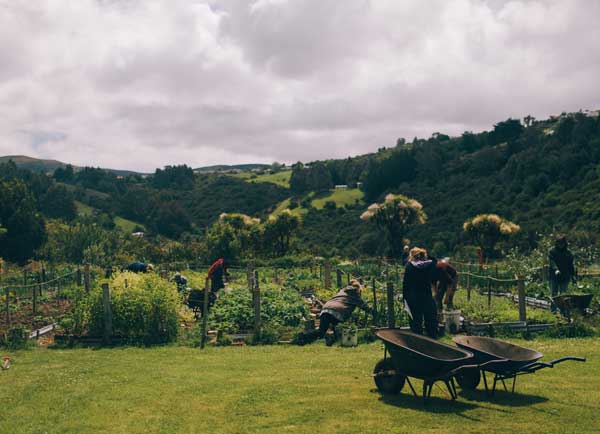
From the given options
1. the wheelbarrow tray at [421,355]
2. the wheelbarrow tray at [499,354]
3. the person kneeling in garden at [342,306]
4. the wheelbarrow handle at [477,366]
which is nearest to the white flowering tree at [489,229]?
the person kneeling in garden at [342,306]

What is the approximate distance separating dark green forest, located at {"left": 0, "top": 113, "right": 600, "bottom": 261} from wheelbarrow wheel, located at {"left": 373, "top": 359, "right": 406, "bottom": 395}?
101ft

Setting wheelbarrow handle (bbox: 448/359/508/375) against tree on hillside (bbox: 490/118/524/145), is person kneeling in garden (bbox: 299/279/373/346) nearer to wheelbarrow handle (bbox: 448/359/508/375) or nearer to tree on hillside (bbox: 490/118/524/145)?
wheelbarrow handle (bbox: 448/359/508/375)

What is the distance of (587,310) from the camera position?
1497 centimetres

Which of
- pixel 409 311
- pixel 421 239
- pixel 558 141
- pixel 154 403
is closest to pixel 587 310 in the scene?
pixel 409 311

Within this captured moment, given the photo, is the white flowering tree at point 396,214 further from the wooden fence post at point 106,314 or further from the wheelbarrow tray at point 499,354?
the wheelbarrow tray at point 499,354

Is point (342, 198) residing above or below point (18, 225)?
above

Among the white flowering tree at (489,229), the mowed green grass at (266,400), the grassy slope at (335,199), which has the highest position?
the grassy slope at (335,199)

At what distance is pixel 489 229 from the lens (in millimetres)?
37969

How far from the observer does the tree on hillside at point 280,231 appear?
46938mm

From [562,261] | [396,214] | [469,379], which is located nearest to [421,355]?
[469,379]

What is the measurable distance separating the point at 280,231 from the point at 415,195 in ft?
93.2

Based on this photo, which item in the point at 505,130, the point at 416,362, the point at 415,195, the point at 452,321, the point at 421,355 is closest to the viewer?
the point at 421,355

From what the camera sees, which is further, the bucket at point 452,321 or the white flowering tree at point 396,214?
the white flowering tree at point 396,214

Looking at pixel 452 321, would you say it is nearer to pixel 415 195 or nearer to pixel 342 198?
→ pixel 415 195
